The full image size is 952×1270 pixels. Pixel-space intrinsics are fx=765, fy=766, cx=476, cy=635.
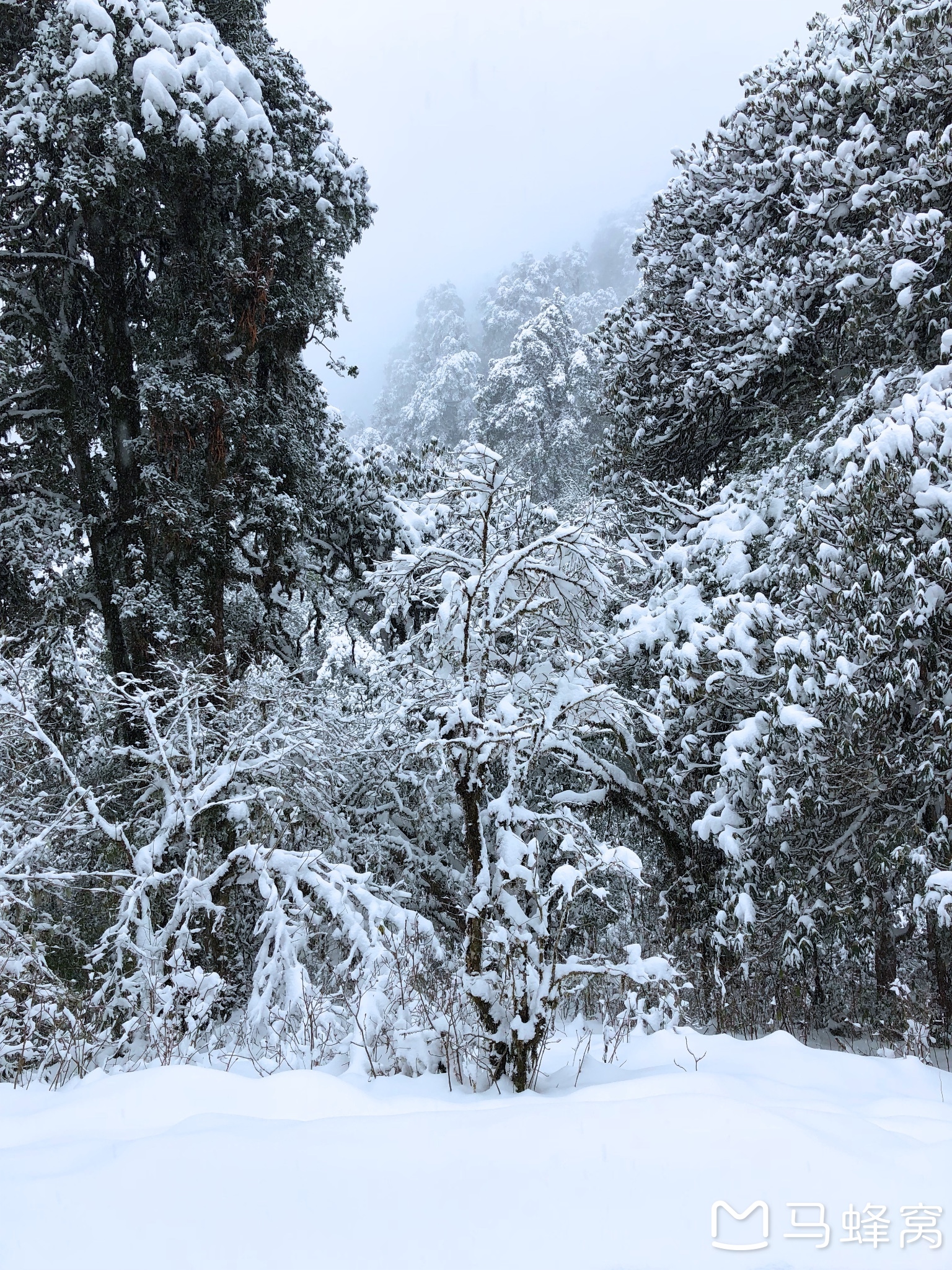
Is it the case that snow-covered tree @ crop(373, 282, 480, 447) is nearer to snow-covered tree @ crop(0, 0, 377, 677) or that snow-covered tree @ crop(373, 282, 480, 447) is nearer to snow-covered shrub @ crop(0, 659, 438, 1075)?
snow-covered tree @ crop(0, 0, 377, 677)

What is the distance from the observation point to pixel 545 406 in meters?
30.5

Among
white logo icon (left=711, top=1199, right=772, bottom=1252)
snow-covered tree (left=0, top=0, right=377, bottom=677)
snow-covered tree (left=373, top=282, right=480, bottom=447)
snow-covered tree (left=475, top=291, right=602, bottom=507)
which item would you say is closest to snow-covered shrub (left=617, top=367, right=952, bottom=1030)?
white logo icon (left=711, top=1199, right=772, bottom=1252)

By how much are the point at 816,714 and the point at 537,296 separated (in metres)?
A: 51.7

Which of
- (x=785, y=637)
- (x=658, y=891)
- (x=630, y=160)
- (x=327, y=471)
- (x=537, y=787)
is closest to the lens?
(x=785, y=637)

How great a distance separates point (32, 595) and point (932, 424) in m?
8.77

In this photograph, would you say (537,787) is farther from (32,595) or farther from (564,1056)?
(32,595)

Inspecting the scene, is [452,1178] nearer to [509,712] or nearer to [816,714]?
[509,712]

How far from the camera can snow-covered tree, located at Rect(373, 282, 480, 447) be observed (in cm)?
3972

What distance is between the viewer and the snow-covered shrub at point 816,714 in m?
5.27

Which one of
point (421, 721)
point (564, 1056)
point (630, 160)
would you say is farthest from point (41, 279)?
point (630, 160)

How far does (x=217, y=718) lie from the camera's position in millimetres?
6359

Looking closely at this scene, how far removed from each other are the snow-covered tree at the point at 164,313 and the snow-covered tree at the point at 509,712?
312 centimetres

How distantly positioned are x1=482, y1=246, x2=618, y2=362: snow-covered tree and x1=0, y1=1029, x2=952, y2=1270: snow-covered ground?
46358 mm

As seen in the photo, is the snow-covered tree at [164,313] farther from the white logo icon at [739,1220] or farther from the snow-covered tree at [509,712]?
the white logo icon at [739,1220]
